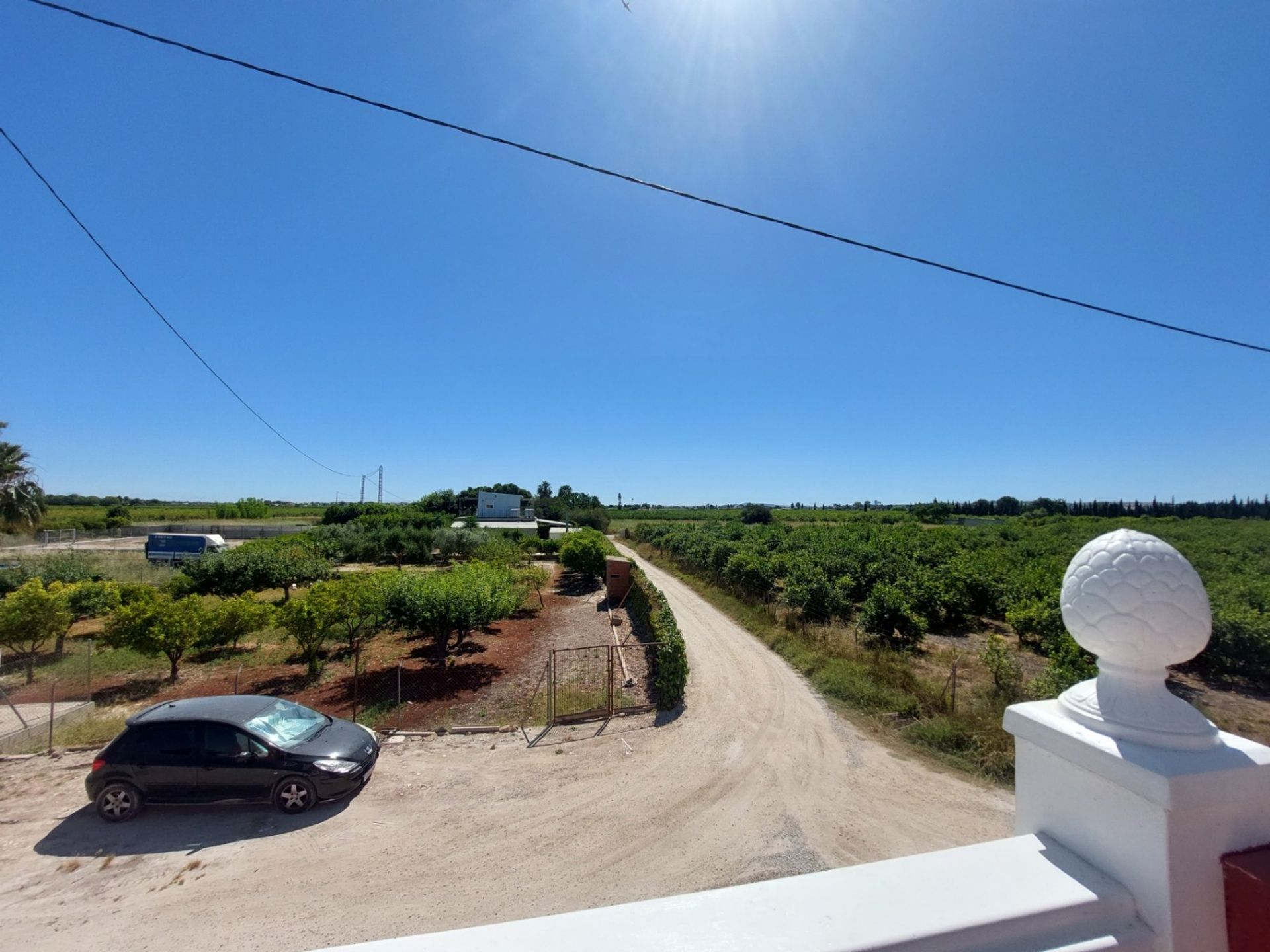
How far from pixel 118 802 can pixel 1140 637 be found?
38.5ft

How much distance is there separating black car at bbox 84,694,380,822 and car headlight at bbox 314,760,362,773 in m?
0.01

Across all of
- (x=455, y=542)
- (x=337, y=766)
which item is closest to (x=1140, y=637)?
(x=337, y=766)

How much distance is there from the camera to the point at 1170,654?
156 centimetres

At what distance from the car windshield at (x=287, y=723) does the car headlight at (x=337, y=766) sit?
0.62 metres

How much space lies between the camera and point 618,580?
80.0ft

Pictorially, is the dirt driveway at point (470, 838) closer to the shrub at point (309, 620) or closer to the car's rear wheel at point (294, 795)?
the car's rear wheel at point (294, 795)

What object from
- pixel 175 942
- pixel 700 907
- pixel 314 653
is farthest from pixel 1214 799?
pixel 314 653

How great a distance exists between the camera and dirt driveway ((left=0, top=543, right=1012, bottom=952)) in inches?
227

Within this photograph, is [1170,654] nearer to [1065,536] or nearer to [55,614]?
[55,614]

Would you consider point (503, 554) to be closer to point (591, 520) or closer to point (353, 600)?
point (353, 600)

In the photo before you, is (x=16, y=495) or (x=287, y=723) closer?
(x=287, y=723)

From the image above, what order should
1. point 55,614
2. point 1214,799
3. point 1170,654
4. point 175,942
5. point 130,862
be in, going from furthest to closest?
point 55,614 < point 130,862 < point 175,942 < point 1170,654 < point 1214,799

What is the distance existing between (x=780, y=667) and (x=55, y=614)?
67.8ft

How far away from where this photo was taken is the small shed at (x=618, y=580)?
24344 millimetres
